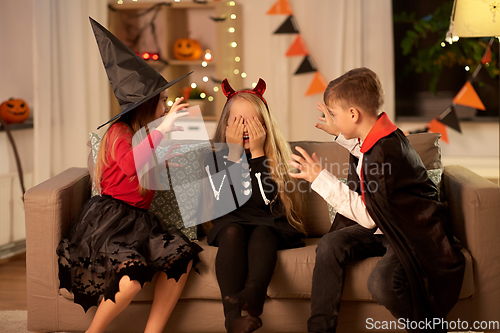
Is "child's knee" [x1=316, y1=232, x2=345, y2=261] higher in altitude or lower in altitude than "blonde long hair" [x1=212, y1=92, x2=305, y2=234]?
Answer: lower

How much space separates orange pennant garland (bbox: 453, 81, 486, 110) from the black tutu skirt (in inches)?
94.9

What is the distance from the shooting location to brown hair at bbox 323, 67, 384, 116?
1555 millimetres

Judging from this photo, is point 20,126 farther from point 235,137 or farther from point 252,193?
point 252,193

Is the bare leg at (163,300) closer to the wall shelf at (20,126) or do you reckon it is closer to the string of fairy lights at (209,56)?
the wall shelf at (20,126)

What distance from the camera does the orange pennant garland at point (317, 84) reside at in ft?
11.3

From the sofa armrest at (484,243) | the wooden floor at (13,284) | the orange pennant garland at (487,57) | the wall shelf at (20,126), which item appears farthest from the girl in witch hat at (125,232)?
the orange pennant garland at (487,57)

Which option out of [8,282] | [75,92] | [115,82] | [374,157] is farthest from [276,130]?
[75,92]

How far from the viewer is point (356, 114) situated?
1.55 m

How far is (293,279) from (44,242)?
35.5 inches

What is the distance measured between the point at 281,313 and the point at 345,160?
726 mm

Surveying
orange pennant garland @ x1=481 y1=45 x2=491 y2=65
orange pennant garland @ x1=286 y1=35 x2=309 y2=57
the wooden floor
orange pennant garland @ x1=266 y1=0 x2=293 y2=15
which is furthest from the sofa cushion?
orange pennant garland @ x1=266 y1=0 x2=293 y2=15

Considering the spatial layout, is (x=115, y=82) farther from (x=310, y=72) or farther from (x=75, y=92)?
(x=310, y=72)

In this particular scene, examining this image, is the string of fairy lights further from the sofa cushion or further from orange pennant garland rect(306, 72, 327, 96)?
the sofa cushion

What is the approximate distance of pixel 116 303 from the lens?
57.6 inches
